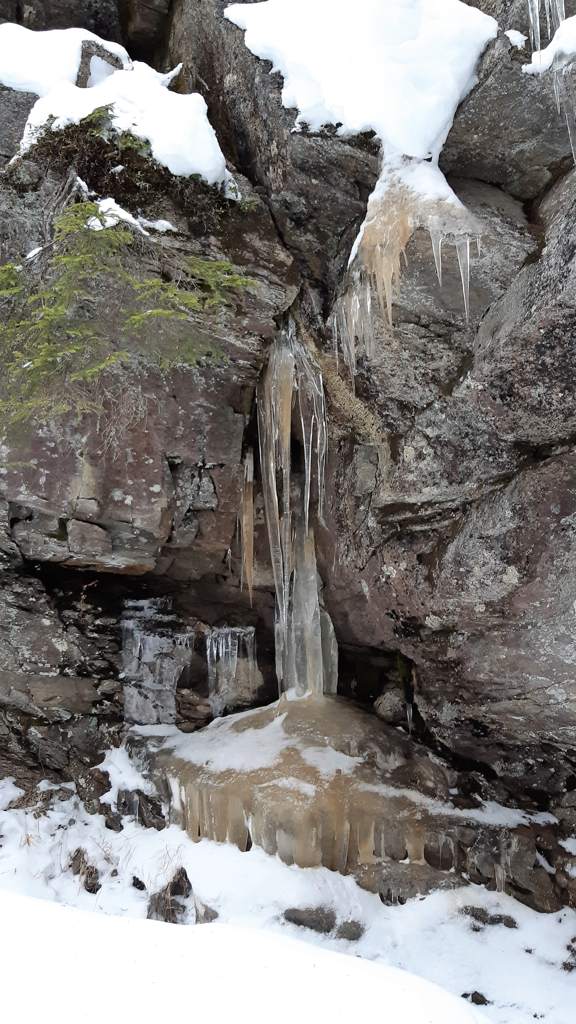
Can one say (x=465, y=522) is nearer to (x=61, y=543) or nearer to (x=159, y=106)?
(x=61, y=543)

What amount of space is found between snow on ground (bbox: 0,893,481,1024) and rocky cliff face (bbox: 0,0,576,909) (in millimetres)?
3566

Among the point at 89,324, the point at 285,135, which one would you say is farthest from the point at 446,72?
the point at 89,324

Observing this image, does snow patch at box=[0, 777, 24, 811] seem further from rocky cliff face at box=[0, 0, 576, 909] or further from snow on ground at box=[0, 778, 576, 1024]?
rocky cliff face at box=[0, 0, 576, 909]

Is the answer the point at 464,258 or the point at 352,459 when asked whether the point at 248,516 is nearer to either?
the point at 352,459

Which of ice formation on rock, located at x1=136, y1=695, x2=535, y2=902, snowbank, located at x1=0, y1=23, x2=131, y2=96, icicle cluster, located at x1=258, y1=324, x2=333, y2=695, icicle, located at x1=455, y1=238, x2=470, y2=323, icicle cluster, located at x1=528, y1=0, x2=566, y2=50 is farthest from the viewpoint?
icicle cluster, located at x1=258, y1=324, x2=333, y2=695

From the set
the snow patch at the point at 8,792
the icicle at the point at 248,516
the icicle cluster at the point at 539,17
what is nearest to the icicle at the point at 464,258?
the icicle cluster at the point at 539,17

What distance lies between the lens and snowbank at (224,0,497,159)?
530 centimetres

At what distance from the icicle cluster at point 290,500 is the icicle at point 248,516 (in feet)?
0.72

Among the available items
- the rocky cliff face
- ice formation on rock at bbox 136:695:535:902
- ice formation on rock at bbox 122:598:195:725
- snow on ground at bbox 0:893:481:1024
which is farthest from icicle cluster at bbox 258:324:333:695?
snow on ground at bbox 0:893:481:1024

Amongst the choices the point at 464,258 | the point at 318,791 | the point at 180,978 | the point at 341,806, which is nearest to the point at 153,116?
the point at 464,258

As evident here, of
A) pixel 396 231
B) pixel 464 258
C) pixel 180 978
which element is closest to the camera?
pixel 180 978

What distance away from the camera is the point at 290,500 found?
24.7 ft

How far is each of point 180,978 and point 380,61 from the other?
6.10 meters

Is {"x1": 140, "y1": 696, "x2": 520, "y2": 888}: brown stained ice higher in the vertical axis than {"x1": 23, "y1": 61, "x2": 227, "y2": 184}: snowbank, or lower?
lower
